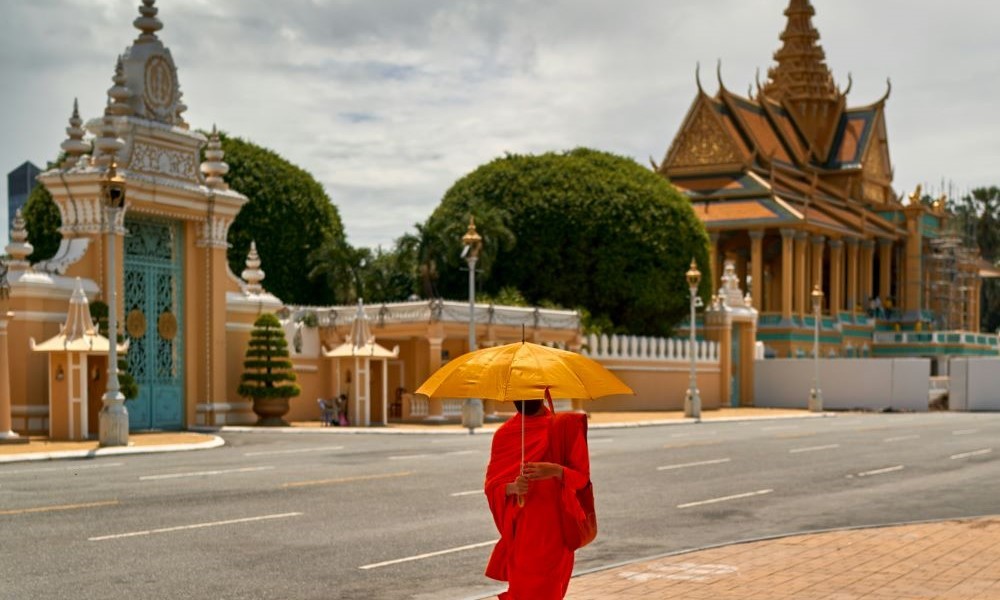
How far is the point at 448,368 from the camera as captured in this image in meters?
7.01

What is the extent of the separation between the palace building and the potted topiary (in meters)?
39.1

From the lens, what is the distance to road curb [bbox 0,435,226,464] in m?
22.4

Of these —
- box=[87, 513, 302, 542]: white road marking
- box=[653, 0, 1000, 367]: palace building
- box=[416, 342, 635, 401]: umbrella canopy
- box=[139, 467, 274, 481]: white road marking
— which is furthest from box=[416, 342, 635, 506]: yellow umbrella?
box=[653, 0, 1000, 367]: palace building

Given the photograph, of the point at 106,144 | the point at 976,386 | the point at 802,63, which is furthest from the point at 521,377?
the point at 802,63

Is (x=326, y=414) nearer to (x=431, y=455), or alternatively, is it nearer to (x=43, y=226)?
(x=431, y=455)

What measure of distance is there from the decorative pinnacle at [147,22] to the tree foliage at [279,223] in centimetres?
1939

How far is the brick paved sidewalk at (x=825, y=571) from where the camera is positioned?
9516mm

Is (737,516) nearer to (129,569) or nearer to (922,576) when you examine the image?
(922,576)

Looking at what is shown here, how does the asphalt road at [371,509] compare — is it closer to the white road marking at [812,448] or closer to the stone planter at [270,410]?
the white road marking at [812,448]

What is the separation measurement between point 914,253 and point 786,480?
6950cm

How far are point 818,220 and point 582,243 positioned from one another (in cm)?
2275

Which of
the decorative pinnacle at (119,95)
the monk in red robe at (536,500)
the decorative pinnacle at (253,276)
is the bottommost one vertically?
the monk in red robe at (536,500)

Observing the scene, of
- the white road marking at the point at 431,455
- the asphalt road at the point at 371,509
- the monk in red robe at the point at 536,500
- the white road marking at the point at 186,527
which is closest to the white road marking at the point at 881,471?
the asphalt road at the point at 371,509

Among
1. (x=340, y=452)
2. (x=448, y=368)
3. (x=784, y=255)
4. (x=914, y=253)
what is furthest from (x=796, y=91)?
(x=448, y=368)
